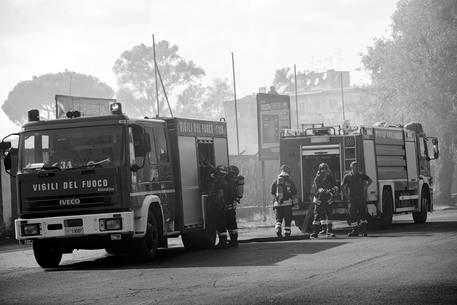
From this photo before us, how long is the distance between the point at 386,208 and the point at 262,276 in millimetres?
13289

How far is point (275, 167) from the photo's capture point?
43.0 m

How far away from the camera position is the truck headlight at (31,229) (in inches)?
651

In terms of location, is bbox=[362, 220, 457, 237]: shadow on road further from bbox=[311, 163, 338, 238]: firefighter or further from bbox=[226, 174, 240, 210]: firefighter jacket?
bbox=[226, 174, 240, 210]: firefighter jacket

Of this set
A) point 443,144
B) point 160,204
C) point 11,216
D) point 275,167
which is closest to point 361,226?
point 160,204

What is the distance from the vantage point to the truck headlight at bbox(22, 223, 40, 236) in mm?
16547

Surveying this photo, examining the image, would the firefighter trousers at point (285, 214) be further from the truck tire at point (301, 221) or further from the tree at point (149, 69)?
the tree at point (149, 69)

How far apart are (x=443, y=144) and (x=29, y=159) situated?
33964mm

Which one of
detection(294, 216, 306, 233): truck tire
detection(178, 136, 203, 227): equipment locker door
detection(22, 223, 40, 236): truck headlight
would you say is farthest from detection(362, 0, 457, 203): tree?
detection(22, 223, 40, 236): truck headlight

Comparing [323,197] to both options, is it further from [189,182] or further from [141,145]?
[141,145]

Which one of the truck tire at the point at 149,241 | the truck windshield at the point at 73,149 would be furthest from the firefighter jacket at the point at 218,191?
the truck windshield at the point at 73,149

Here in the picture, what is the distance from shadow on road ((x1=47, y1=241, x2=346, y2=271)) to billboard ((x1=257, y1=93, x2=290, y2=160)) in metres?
15.4

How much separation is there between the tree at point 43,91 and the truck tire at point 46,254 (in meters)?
102

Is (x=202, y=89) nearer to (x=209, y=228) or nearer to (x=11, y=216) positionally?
(x=11, y=216)

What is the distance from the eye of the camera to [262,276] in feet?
45.2
